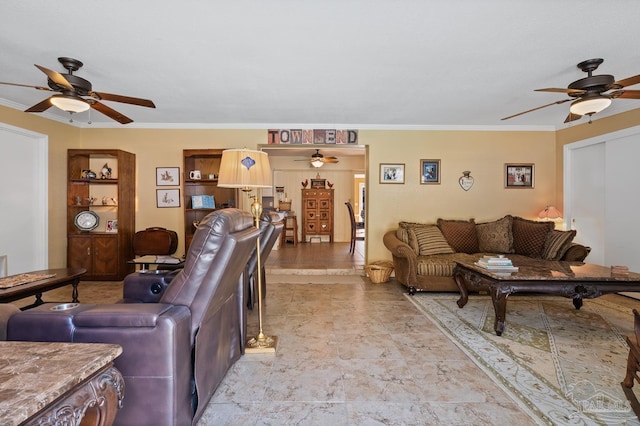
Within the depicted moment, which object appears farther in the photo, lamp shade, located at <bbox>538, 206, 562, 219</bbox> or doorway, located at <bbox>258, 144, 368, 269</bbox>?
doorway, located at <bbox>258, 144, 368, 269</bbox>

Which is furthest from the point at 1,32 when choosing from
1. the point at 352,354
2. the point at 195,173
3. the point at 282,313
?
the point at 352,354

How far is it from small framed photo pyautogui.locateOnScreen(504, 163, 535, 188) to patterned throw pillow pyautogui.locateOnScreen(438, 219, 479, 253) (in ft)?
3.55

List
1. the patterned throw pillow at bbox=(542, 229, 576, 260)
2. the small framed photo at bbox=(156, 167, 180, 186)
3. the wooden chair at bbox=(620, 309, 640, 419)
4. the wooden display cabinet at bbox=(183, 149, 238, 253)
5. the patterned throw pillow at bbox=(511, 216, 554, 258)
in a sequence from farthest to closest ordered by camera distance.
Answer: the small framed photo at bbox=(156, 167, 180, 186)
the wooden display cabinet at bbox=(183, 149, 238, 253)
the patterned throw pillow at bbox=(511, 216, 554, 258)
the patterned throw pillow at bbox=(542, 229, 576, 260)
the wooden chair at bbox=(620, 309, 640, 419)

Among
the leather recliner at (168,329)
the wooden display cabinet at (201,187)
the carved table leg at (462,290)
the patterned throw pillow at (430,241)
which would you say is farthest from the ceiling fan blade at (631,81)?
the wooden display cabinet at (201,187)

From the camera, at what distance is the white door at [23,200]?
13.4 feet

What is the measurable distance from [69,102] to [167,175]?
2.36 metres

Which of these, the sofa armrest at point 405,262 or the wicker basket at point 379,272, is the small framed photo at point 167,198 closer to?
the wicker basket at point 379,272

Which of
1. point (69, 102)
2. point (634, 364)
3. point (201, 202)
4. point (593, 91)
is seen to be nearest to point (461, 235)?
point (593, 91)

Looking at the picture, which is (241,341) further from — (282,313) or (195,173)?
(195,173)

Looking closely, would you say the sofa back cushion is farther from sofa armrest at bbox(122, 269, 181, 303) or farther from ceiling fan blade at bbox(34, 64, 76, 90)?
ceiling fan blade at bbox(34, 64, 76, 90)

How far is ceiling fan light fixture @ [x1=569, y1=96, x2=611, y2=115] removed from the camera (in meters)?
2.87

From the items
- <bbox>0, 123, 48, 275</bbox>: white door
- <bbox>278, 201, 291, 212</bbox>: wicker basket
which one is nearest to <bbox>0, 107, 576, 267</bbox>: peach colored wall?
<bbox>0, 123, 48, 275</bbox>: white door

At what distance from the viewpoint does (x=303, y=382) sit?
205 centimetres

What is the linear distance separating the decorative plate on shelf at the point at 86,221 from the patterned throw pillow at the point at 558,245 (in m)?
6.40
